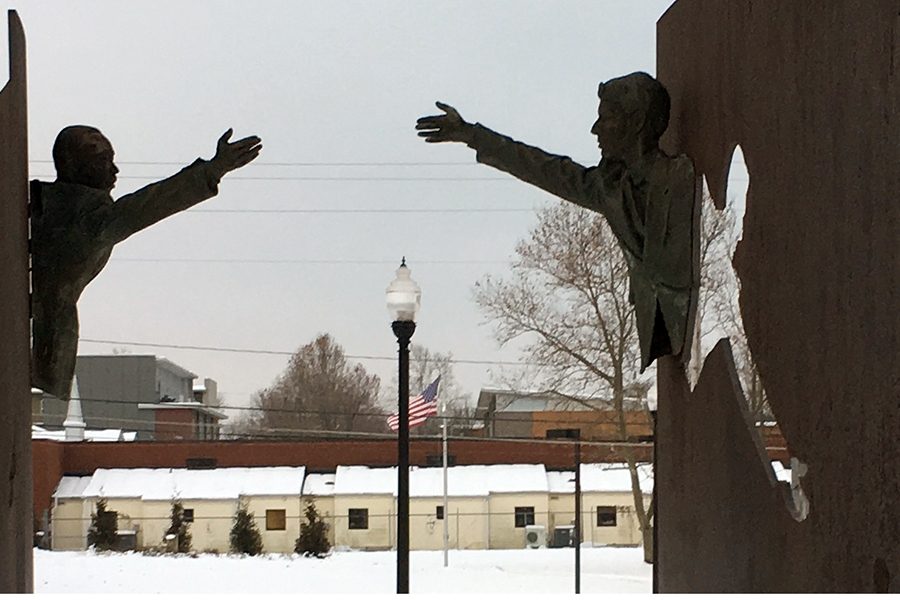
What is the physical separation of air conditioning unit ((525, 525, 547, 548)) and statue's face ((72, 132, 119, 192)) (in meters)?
6.45

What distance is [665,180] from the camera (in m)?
2.83

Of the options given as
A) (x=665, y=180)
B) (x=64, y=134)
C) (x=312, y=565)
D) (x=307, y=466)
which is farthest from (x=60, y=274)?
(x=307, y=466)

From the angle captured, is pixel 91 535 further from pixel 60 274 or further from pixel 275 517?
pixel 60 274

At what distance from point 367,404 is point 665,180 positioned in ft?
23.1

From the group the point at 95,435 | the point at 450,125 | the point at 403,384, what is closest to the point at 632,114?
the point at 450,125

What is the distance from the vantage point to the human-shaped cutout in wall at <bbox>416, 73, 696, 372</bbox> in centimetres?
280

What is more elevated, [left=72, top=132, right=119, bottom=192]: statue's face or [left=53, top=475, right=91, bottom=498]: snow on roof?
[left=72, top=132, right=119, bottom=192]: statue's face

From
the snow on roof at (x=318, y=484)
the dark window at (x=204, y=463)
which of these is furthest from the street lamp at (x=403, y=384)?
the dark window at (x=204, y=463)

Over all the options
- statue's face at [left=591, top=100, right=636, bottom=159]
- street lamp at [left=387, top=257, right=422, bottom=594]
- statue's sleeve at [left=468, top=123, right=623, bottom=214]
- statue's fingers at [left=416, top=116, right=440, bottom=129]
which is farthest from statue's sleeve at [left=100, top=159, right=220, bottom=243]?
street lamp at [left=387, top=257, right=422, bottom=594]

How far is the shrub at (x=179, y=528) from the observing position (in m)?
9.22

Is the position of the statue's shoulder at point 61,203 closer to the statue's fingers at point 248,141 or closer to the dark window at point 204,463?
the statue's fingers at point 248,141

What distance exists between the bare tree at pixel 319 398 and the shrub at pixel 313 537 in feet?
2.23

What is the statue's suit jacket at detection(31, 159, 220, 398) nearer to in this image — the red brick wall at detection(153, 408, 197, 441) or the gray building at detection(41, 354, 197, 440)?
the red brick wall at detection(153, 408, 197, 441)

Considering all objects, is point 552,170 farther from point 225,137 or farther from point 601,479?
point 601,479
